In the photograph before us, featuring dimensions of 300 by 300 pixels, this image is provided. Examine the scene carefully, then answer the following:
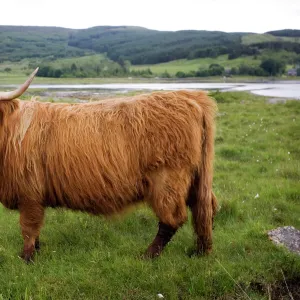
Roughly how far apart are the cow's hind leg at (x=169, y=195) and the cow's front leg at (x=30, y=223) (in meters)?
1.16

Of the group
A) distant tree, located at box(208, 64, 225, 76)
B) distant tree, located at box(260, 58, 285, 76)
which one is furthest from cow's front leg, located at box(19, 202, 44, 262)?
distant tree, located at box(260, 58, 285, 76)

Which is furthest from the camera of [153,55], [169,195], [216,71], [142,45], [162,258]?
[142,45]

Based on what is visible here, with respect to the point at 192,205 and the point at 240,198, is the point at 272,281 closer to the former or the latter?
the point at 192,205

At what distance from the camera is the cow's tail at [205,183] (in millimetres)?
4004

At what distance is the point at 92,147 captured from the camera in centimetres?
387

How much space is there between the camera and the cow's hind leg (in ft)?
12.5

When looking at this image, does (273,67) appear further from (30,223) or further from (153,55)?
(30,223)

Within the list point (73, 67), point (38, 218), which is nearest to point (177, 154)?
point (38, 218)

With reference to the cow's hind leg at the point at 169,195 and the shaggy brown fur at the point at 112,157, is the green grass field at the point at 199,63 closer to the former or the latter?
the shaggy brown fur at the point at 112,157

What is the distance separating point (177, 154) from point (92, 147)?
841 millimetres

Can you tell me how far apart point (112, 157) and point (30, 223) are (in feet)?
3.64

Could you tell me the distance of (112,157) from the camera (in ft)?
12.6

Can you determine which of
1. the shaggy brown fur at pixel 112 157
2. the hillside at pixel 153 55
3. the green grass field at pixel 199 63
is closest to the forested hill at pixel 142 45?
the hillside at pixel 153 55

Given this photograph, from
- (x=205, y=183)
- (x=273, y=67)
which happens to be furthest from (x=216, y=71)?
(x=205, y=183)
